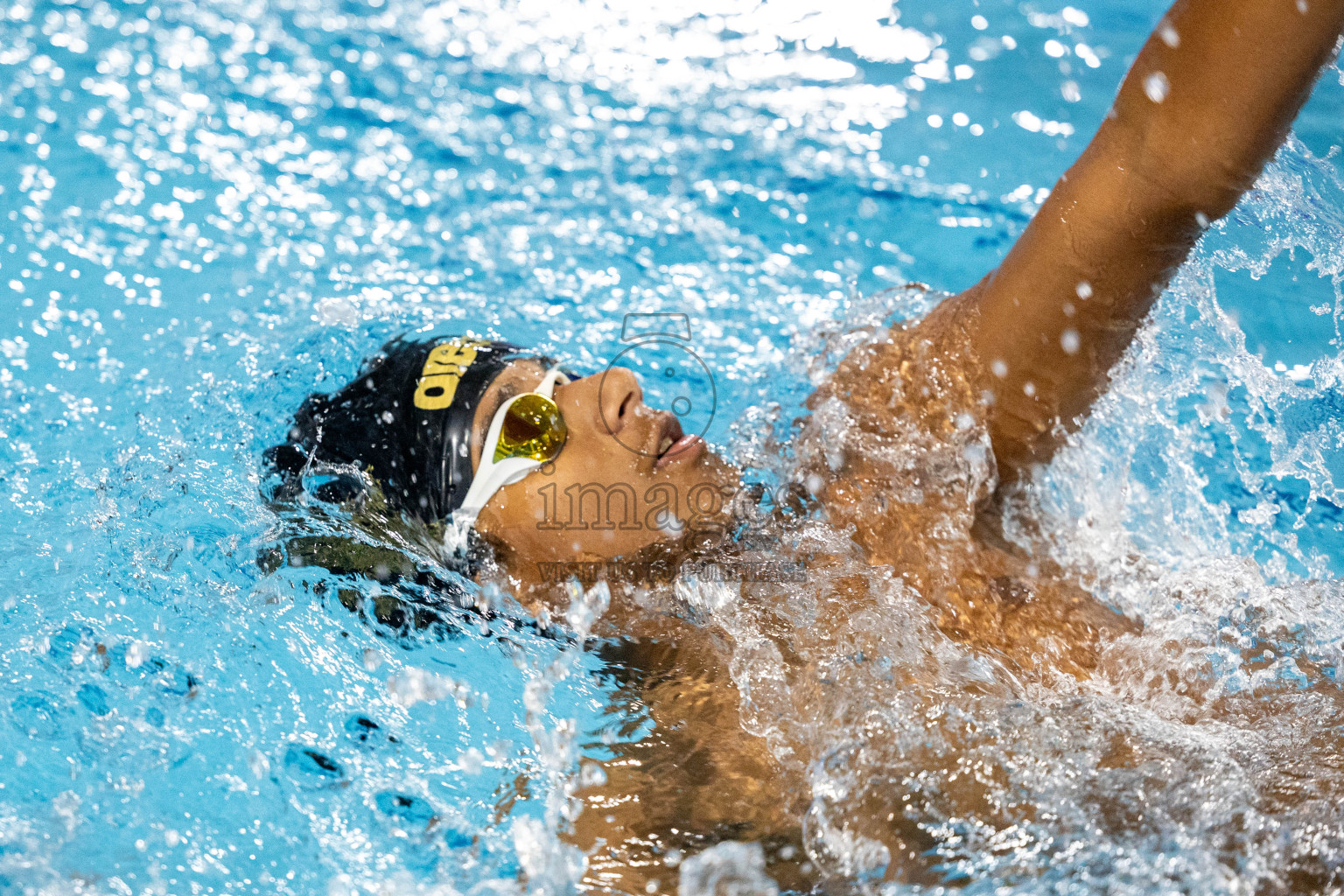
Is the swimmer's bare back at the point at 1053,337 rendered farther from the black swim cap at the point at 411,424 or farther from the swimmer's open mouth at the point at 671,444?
the black swim cap at the point at 411,424

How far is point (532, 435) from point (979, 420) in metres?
0.92

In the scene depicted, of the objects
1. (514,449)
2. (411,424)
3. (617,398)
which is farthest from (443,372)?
(617,398)

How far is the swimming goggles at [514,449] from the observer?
194cm

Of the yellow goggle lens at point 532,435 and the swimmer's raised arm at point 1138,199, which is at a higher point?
the swimmer's raised arm at point 1138,199

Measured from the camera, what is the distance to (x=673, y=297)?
133 inches

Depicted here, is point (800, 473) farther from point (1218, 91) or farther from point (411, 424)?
Answer: point (1218, 91)

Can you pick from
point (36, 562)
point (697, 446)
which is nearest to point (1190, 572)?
point (697, 446)

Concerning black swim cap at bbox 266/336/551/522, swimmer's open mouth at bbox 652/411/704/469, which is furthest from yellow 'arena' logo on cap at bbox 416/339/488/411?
swimmer's open mouth at bbox 652/411/704/469

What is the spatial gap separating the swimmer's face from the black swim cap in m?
0.05

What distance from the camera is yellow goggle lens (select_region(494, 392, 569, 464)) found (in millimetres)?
1947

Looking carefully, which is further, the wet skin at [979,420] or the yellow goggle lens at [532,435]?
the yellow goggle lens at [532,435]

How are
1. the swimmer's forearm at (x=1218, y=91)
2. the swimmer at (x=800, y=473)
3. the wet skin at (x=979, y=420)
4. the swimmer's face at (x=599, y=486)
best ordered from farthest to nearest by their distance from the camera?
1. the swimmer's face at (x=599, y=486)
2. the swimmer at (x=800, y=473)
3. the wet skin at (x=979, y=420)
4. the swimmer's forearm at (x=1218, y=91)

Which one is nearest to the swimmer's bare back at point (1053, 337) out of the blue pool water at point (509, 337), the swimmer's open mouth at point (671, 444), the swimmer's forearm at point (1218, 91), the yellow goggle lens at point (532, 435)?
the swimmer's forearm at point (1218, 91)

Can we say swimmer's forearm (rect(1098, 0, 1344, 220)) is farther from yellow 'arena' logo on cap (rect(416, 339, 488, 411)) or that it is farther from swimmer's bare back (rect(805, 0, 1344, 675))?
yellow 'arena' logo on cap (rect(416, 339, 488, 411))
